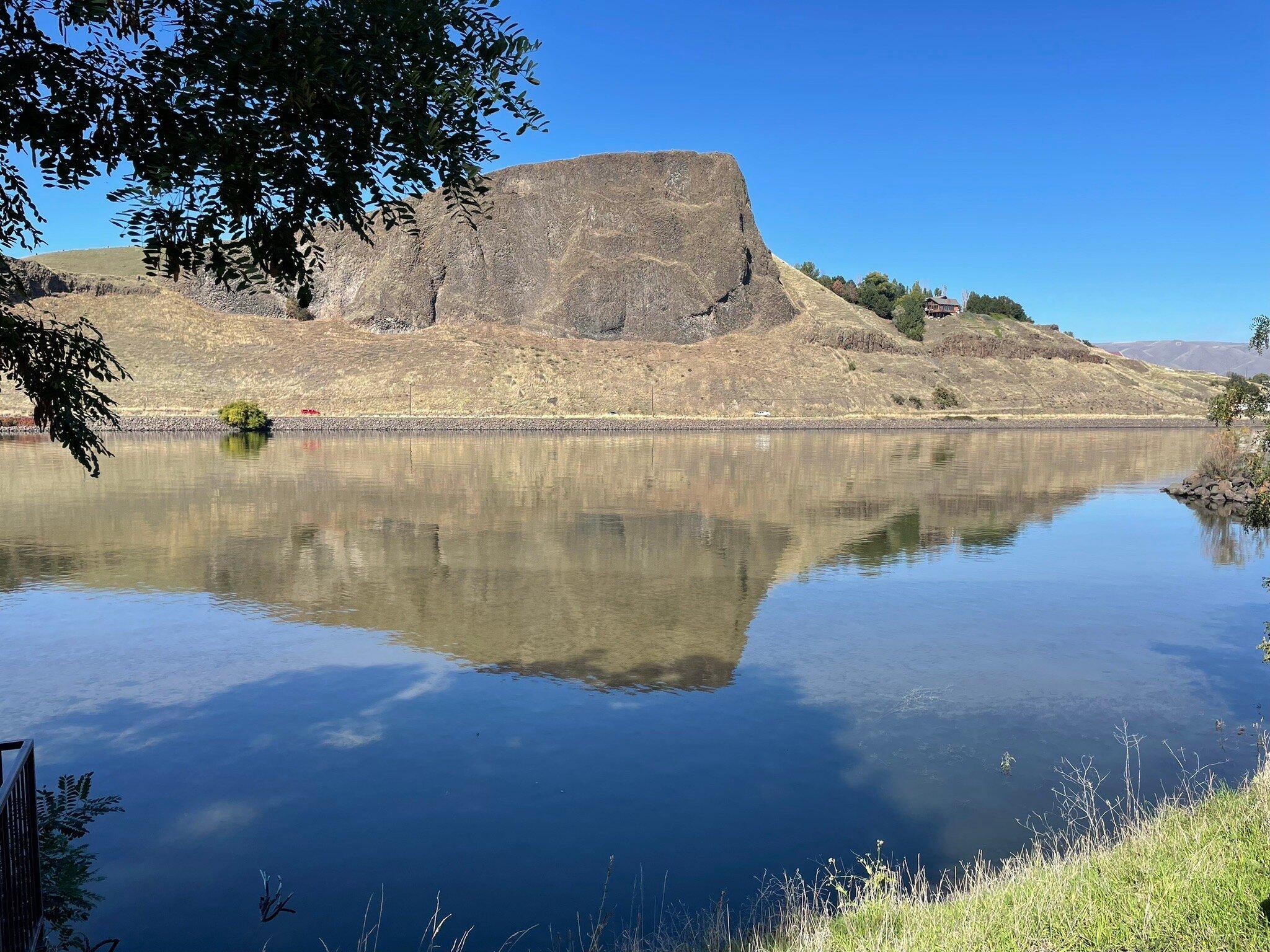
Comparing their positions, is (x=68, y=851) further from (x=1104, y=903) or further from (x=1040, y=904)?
(x=1104, y=903)

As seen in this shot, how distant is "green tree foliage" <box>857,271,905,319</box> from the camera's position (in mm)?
150125

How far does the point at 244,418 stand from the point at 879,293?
109447mm

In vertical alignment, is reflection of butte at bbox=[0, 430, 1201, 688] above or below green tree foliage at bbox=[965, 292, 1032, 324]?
below

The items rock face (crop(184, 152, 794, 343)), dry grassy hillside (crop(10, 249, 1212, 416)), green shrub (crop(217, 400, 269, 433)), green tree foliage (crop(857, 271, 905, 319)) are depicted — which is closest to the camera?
green shrub (crop(217, 400, 269, 433))

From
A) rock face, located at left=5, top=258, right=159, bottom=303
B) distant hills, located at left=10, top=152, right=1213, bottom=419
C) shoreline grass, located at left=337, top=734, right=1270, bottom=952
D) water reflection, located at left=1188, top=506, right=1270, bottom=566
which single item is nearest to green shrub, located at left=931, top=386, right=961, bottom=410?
→ distant hills, located at left=10, top=152, right=1213, bottom=419

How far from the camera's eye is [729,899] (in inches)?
294

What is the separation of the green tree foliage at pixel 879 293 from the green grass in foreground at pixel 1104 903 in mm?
148336

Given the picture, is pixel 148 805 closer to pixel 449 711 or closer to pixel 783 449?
pixel 449 711

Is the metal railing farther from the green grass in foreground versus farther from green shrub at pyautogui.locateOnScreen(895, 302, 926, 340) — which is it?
green shrub at pyautogui.locateOnScreen(895, 302, 926, 340)

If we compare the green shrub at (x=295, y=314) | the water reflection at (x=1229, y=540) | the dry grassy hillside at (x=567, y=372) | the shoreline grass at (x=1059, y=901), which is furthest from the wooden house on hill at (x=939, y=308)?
the shoreline grass at (x=1059, y=901)

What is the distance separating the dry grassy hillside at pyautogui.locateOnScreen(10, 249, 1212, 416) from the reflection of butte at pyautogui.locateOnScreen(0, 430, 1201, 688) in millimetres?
41761

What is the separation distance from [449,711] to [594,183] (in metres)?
120

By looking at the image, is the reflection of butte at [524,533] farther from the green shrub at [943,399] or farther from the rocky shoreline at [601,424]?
the green shrub at [943,399]

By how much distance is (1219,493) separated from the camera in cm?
3425
